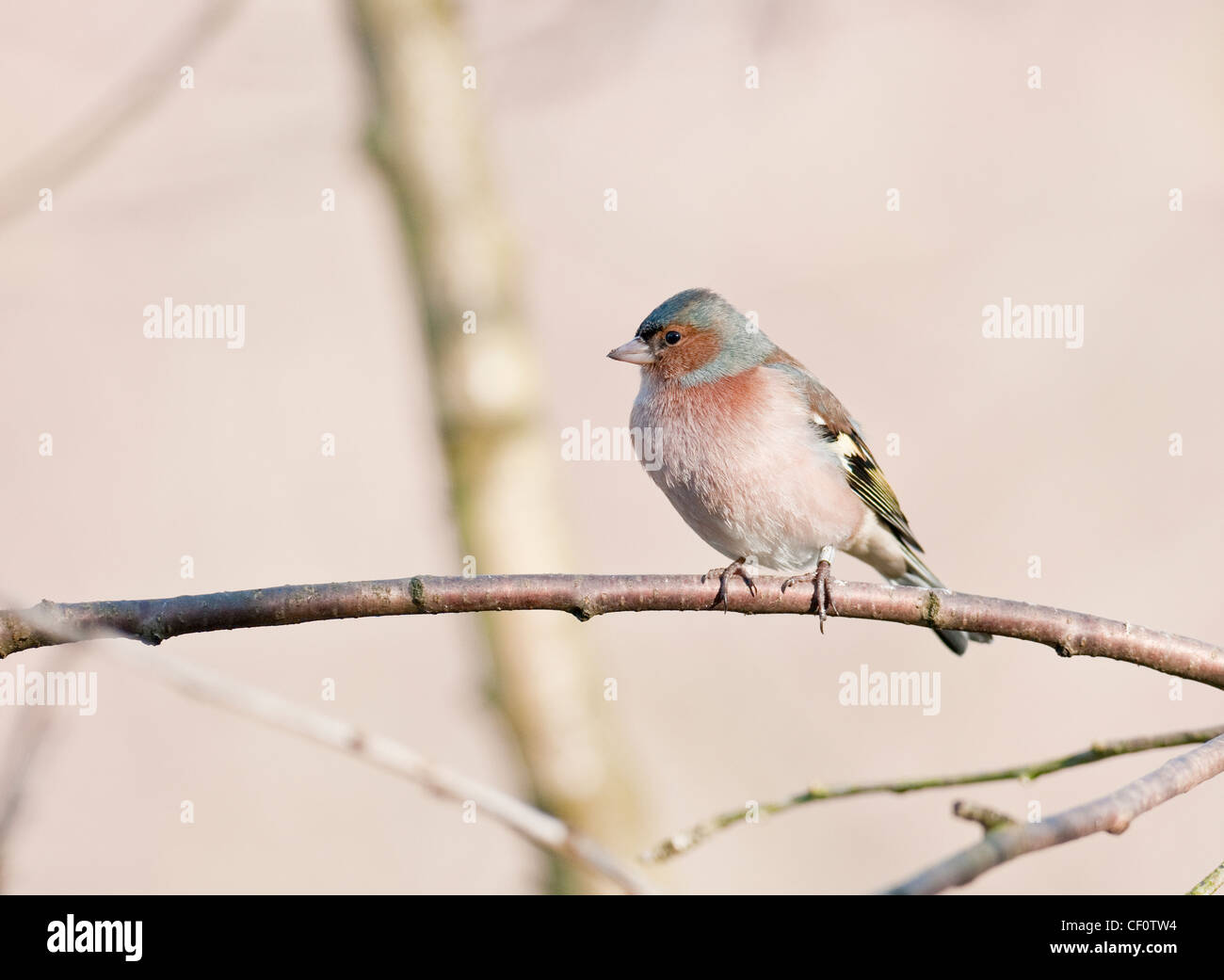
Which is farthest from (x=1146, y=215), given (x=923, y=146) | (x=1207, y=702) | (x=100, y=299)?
(x=100, y=299)

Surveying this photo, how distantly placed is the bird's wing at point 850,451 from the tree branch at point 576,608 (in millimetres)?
1903

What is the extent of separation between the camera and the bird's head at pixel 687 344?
199 inches

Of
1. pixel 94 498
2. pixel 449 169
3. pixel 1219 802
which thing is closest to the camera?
pixel 449 169

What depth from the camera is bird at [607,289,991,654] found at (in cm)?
459

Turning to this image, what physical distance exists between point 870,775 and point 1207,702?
228 cm

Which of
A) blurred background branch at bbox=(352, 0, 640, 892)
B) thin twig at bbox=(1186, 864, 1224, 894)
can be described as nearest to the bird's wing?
blurred background branch at bbox=(352, 0, 640, 892)

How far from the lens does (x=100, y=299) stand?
8984mm

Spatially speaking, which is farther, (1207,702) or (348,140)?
(1207,702)

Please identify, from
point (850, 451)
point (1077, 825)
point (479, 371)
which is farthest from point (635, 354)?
point (1077, 825)

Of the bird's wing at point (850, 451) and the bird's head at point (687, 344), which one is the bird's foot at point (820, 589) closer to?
the bird's wing at point (850, 451)

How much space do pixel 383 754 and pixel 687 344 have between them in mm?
3451

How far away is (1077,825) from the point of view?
5.52 feet

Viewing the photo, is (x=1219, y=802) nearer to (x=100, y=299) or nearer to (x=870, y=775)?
(x=870, y=775)

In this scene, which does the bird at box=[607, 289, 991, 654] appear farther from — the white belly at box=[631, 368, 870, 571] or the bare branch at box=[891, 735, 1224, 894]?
the bare branch at box=[891, 735, 1224, 894]
